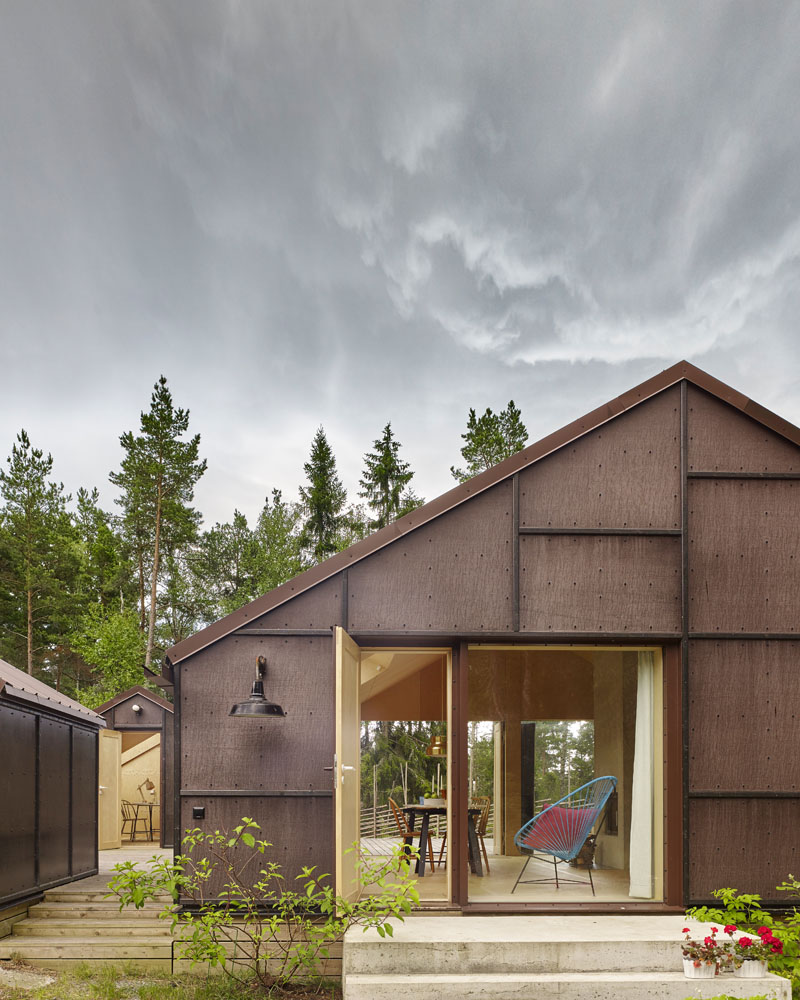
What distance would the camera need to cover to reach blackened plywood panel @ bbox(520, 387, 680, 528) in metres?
6.35

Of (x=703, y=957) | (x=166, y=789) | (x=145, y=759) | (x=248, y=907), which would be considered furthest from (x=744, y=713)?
(x=145, y=759)

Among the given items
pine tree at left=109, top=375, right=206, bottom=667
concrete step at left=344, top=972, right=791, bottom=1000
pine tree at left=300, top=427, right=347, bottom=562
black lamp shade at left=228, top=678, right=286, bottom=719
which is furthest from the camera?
pine tree at left=300, top=427, right=347, bottom=562

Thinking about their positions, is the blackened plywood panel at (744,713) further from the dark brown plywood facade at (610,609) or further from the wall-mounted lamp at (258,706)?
the wall-mounted lamp at (258,706)

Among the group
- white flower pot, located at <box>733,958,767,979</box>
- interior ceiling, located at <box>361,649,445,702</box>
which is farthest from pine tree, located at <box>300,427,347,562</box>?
white flower pot, located at <box>733,958,767,979</box>

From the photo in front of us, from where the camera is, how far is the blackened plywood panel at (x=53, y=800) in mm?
7527

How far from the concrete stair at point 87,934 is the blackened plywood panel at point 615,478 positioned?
438cm

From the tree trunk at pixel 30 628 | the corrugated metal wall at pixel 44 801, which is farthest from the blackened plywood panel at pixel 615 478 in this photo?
the tree trunk at pixel 30 628

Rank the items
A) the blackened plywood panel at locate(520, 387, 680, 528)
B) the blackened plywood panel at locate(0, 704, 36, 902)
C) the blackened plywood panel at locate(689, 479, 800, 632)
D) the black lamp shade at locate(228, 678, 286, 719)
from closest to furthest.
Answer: the black lamp shade at locate(228, 678, 286, 719) → the blackened plywood panel at locate(689, 479, 800, 632) → the blackened plywood panel at locate(520, 387, 680, 528) → the blackened plywood panel at locate(0, 704, 36, 902)

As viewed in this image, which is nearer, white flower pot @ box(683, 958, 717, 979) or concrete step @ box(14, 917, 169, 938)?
white flower pot @ box(683, 958, 717, 979)

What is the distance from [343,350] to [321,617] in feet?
55.6

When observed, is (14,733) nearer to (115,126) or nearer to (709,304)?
(115,126)

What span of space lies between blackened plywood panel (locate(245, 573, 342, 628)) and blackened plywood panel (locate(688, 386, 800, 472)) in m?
3.00

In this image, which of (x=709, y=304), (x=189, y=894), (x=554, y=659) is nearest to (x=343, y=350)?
(x=709, y=304)

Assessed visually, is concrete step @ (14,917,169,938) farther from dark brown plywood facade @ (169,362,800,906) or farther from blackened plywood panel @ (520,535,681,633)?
blackened plywood panel @ (520,535,681,633)
